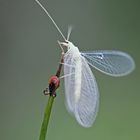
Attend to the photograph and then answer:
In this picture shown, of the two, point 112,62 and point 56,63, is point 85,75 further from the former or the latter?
point 56,63

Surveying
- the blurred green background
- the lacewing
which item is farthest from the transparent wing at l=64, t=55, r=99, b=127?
the blurred green background

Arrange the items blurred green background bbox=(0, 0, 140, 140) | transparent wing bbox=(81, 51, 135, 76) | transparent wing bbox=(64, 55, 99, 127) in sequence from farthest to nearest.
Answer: blurred green background bbox=(0, 0, 140, 140) < transparent wing bbox=(81, 51, 135, 76) < transparent wing bbox=(64, 55, 99, 127)

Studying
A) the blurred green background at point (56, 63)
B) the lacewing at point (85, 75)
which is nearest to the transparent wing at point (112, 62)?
the lacewing at point (85, 75)

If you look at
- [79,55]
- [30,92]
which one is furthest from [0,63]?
[79,55]

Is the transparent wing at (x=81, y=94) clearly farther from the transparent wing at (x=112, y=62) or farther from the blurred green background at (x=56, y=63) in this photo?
the blurred green background at (x=56, y=63)

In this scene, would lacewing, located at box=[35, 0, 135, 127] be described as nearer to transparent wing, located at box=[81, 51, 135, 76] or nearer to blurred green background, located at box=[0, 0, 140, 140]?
transparent wing, located at box=[81, 51, 135, 76]

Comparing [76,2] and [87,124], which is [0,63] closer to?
[76,2]

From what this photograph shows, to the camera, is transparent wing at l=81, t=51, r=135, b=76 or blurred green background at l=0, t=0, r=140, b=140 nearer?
transparent wing at l=81, t=51, r=135, b=76

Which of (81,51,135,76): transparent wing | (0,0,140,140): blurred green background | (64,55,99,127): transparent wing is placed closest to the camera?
(64,55,99,127): transparent wing

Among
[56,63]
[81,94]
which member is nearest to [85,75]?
[81,94]
